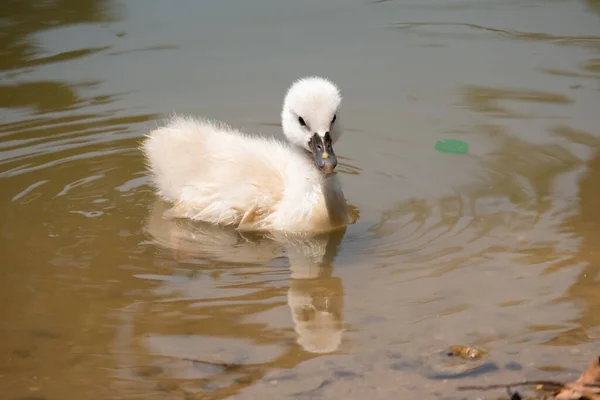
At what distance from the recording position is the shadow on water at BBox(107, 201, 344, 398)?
12.1ft

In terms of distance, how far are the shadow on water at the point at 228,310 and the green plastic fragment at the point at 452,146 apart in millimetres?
1179

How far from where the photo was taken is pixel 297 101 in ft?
16.0

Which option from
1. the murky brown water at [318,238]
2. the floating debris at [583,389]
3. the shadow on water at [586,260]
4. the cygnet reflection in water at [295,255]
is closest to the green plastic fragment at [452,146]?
the murky brown water at [318,238]

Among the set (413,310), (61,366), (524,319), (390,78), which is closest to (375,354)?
(413,310)

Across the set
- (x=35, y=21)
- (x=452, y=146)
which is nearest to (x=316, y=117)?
(x=452, y=146)

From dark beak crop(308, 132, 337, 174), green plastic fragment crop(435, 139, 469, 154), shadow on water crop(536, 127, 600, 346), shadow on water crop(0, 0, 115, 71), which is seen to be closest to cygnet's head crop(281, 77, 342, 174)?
dark beak crop(308, 132, 337, 174)

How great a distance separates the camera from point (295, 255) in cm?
474

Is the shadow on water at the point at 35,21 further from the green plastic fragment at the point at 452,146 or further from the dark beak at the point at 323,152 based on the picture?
the dark beak at the point at 323,152

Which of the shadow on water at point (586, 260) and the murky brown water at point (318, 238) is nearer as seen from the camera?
the murky brown water at point (318, 238)

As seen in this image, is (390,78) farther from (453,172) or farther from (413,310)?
(413,310)

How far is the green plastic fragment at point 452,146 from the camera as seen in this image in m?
5.78

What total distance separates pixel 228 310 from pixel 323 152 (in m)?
1.03

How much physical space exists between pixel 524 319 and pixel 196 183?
1.93 m

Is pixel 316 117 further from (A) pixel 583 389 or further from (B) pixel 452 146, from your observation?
(A) pixel 583 389
